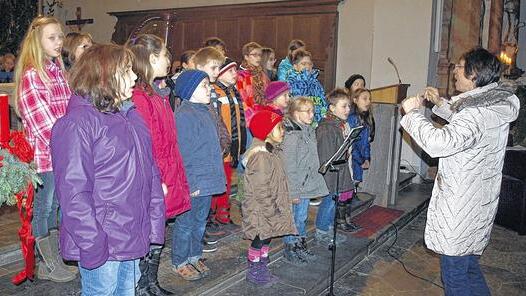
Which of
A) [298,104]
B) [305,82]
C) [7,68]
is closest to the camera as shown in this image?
[298,104]

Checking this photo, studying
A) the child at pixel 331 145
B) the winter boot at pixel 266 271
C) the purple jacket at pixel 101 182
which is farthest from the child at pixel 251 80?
the purple jacket at pixel 101 182

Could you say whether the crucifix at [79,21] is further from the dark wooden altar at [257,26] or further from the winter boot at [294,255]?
the winter boot at [294,255]

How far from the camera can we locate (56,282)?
3.35 metres

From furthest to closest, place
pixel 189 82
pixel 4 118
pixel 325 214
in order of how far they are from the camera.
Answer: pixel 325 214, pixel 189 82, pixel 4 118

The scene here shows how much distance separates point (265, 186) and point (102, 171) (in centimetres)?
156

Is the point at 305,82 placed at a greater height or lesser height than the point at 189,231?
greater

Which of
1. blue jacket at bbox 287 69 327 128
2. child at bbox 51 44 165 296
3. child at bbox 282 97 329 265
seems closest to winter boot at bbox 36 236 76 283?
child at bbox 51 44 165 296

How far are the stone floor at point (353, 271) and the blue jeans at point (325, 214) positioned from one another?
20 cm

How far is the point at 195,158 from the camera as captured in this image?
3.38 meters

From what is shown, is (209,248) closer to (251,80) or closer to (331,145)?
(331,145)

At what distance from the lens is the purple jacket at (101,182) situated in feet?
6.61

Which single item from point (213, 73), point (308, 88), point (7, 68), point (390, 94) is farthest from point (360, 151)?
point (7, 68)

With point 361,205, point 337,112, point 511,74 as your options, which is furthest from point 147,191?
point 511,74

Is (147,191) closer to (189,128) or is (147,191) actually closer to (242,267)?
(189,128)
